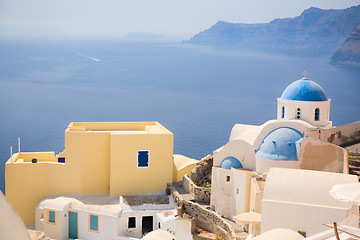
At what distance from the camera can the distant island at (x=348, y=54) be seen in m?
65.8

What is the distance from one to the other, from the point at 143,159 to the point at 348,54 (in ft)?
181

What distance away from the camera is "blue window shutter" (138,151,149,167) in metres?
21.2

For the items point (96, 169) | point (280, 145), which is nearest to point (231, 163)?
point (280, 145)

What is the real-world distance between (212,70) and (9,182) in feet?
214

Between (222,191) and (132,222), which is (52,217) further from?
(222,191)

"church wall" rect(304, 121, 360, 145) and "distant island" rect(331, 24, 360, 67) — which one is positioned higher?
"distant island" rect(331, 24, 360, 67)

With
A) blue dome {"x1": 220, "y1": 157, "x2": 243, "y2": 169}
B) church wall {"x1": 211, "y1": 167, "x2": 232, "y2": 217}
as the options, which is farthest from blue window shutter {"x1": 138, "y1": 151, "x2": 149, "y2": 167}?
blue dome {"x1": 220, "y1": 157, "x2": 243, "y2": 169}

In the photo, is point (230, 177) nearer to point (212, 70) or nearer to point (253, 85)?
point (253, 85)

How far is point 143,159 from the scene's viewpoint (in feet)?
69.7

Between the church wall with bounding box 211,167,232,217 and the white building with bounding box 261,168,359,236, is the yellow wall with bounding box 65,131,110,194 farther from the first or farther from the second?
the white building with bounding box 261,168,359,236

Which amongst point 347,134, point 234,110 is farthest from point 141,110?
point 347,134

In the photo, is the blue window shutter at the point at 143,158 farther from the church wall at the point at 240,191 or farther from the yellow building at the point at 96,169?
the church wall at the point at 240,191

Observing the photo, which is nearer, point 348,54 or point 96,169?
point 96,169

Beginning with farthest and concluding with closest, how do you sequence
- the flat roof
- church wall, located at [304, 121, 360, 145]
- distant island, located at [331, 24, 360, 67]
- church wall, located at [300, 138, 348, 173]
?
distant island, located at [331, 24, 360, 67], the flat roof, church wall, located at [304, 121, 360, 145], church wall, located at [300, 138, 348, 173]
